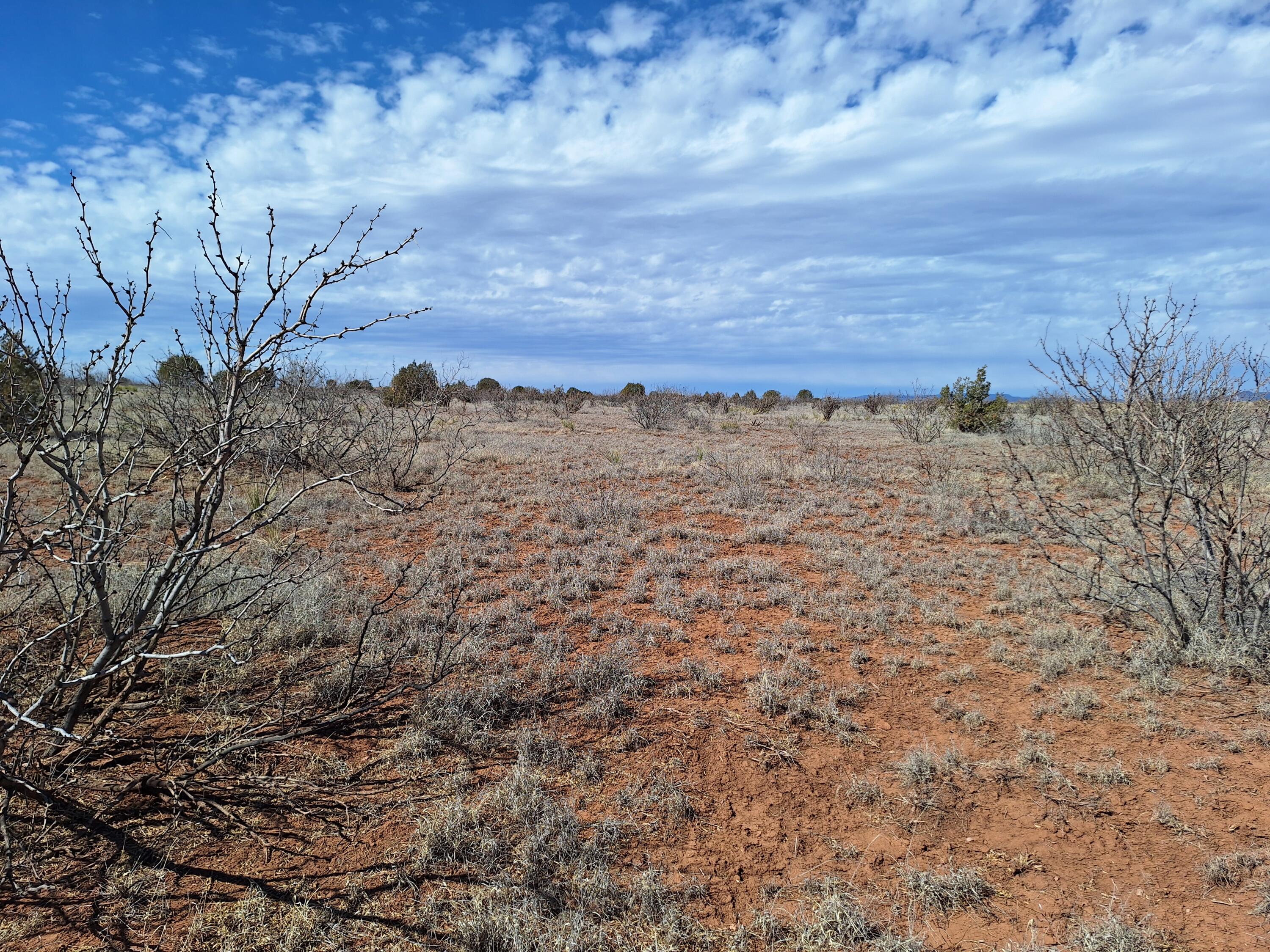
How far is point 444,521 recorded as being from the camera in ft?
28.2

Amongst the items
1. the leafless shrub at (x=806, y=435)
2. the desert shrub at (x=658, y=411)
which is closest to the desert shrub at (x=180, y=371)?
the leafless shrub at (x=806, y=435)

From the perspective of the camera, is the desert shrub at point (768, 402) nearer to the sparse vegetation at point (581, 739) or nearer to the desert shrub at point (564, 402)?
the desert shrub at point (564, 402)

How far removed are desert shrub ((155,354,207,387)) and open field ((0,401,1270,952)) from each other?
59.6 inches

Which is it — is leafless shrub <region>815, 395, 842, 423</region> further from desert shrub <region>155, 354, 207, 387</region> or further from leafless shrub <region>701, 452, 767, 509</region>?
desert shrub <region>155, 354, 207, 387</region>

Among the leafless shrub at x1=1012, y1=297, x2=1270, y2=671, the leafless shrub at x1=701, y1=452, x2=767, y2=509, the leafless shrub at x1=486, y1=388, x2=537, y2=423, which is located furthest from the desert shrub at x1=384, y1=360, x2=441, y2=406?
the leafless shrub at x1=1012, y1=297, x2=1270, y2=671

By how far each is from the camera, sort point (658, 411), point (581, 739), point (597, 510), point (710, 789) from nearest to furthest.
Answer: point (710, 789)
point (581, 739)
point (597, 510)
point (658, 411)

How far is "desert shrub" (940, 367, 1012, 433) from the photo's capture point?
66.4 ft

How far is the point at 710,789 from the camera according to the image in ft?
11.3

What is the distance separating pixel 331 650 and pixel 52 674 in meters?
1.53

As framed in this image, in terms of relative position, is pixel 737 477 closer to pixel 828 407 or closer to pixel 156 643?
pixel 156 643

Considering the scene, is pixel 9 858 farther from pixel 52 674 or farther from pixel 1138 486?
pixel 1138 486

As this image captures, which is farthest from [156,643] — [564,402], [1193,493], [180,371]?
[564,402]

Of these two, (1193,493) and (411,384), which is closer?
(1193,493)

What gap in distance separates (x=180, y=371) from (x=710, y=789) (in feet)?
25.3
